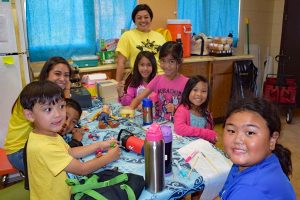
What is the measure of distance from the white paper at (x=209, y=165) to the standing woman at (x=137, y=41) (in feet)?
5.57

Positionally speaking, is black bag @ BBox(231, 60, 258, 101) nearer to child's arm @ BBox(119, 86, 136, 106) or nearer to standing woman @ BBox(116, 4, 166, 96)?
standing woman @ BBox(116, 4, 166, 96)

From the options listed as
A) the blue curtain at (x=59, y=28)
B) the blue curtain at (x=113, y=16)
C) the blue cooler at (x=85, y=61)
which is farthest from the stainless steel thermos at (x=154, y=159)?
the blue curtain at (x=113, y=16)

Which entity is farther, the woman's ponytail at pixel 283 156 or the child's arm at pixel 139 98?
the child's arm at pixel 139 98

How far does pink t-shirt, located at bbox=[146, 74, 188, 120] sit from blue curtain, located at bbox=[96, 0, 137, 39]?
4.77 ft

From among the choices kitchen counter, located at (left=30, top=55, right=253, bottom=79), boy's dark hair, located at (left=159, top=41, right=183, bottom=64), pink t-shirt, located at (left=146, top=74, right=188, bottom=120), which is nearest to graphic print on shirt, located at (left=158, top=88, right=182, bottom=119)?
pink t-shirt, located at (left=146, top=74, right=188, bottom=120)

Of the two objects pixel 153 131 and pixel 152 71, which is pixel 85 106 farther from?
pixel 153 131

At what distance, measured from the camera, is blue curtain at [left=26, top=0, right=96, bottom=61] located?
9.35 feet

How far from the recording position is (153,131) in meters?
0.98

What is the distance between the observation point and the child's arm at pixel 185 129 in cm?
151

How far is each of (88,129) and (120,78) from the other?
4.33ft

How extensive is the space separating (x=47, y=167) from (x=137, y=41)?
6.75 ft

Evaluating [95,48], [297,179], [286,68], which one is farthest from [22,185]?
[286,68]

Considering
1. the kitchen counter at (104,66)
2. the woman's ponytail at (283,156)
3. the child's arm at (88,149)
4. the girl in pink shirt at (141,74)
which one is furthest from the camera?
the kitchen counter at (104,66)

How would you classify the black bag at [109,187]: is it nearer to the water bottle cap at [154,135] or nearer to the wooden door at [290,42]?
the water bottle cap at [154,135]
